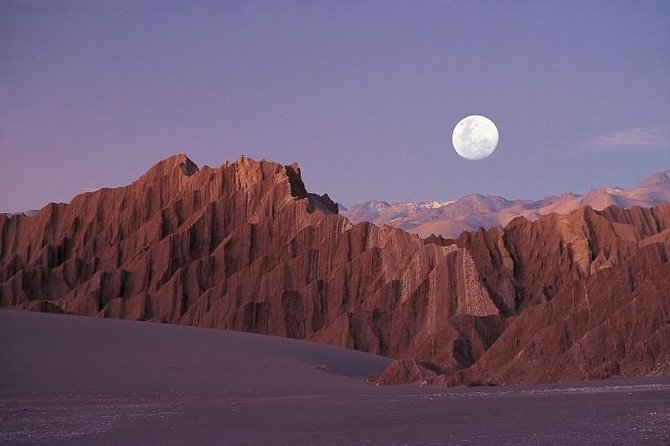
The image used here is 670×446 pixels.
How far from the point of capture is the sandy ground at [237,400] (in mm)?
16062

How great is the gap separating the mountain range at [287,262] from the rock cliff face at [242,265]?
0.39ft

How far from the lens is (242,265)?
288 ft

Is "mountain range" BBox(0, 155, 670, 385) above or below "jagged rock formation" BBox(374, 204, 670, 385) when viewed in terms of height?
above

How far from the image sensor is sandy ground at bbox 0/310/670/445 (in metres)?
16.1

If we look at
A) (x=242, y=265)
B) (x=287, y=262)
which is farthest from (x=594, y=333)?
(x=242, y=265)

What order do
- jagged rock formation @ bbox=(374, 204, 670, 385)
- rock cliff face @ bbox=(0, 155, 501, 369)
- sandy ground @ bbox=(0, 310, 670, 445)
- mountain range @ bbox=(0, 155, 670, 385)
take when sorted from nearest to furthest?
sandy ground @ bbox=(0, 310, 670, 445) < jagged rock formation @ bbox=(374, 204, 670, 385) < mountain range @ bbox=(0, 155, 670, 385) < rock cliff face @ bbox=(0, 155, 501, 369)

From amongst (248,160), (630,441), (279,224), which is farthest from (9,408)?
(248,160)

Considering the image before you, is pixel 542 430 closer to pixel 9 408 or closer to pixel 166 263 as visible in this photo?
pixel 9 408

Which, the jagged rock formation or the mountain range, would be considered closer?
the jagged rock formation

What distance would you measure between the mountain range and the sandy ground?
1112 cm

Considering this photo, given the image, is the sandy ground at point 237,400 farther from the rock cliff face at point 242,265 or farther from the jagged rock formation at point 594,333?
the rock cliff face at point 242,265

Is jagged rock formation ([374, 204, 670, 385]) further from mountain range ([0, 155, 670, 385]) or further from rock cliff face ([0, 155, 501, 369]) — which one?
rock cliff face ([0, 155, 501, 369])

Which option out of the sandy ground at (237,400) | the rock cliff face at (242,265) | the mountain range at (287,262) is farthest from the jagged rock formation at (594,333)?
the rock cliff face at (242,265)

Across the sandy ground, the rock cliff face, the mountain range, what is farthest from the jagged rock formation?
the rock cliff face
